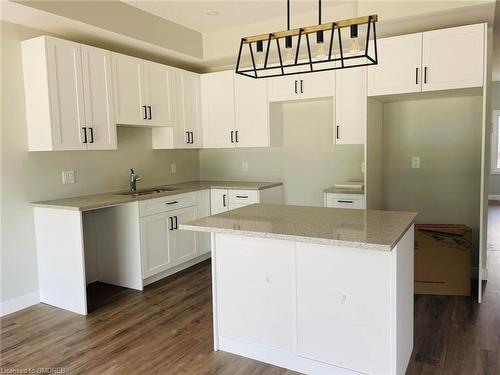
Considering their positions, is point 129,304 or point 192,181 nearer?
point 129,304

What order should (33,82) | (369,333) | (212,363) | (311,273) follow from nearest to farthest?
(369,333), (311,273), (212,363), (33,82)

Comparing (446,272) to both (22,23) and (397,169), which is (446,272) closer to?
(397,169)

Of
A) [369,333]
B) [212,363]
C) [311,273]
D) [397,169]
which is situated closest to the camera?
[369,333]

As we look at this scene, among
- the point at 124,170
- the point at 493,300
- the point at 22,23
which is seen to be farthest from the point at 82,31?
the point at 493,300

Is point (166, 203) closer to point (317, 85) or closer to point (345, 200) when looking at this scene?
point (345, 200)

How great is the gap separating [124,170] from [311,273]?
9.21 feet

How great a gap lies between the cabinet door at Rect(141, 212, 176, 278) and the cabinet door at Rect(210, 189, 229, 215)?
0.72 metres

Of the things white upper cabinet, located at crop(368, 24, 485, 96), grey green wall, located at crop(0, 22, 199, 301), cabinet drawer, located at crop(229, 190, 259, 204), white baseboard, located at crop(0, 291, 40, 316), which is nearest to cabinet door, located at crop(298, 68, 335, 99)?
white upper cabinet, located at crop(368, 24, 485, 96)

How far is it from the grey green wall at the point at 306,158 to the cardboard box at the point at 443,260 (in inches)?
46.0

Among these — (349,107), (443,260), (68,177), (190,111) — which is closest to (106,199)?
(68,177)

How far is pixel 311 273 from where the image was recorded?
225cm

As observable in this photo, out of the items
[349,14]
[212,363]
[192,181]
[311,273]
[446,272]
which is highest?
[349,14]

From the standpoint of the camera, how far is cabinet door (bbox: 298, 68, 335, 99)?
166 inches

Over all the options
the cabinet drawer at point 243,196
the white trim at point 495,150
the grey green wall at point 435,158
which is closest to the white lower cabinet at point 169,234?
the cabinet drawer at point 243,196
